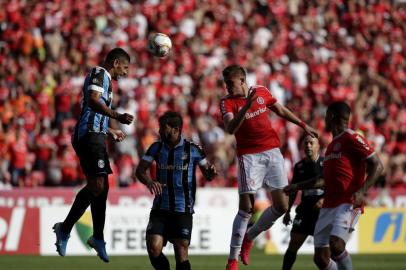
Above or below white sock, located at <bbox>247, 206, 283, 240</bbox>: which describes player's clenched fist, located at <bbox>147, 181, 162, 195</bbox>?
above

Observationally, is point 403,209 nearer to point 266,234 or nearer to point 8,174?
point 266,234

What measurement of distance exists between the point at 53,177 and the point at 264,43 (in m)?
8.48

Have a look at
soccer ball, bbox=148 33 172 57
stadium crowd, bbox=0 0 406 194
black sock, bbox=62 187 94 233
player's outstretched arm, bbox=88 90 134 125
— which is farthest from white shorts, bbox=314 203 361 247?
stadium crowd, bbox=0 0 406 194

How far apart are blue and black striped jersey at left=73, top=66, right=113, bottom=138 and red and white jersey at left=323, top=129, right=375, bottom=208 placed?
2.89 m

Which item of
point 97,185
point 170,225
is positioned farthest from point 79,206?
point 170,225

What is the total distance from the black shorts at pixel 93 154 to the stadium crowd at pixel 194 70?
10.4 meters

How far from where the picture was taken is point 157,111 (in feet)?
82.8

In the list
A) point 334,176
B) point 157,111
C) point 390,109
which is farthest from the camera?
point 390,109

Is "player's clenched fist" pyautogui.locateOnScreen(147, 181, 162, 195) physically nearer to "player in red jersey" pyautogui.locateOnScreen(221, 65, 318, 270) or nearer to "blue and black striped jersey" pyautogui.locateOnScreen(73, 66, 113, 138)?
"blue and black striped jersey" pyautogui.locateOnScreen(73, 66, 113, 138)

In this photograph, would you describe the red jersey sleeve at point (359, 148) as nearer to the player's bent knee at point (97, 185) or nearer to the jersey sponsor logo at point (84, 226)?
the player's bent knee at point (97, 185)

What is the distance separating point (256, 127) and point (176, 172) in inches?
81.4

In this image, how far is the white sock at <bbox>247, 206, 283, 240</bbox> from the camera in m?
14.0

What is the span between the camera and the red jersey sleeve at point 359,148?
11398mm

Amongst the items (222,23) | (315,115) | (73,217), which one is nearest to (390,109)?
(315,115)
